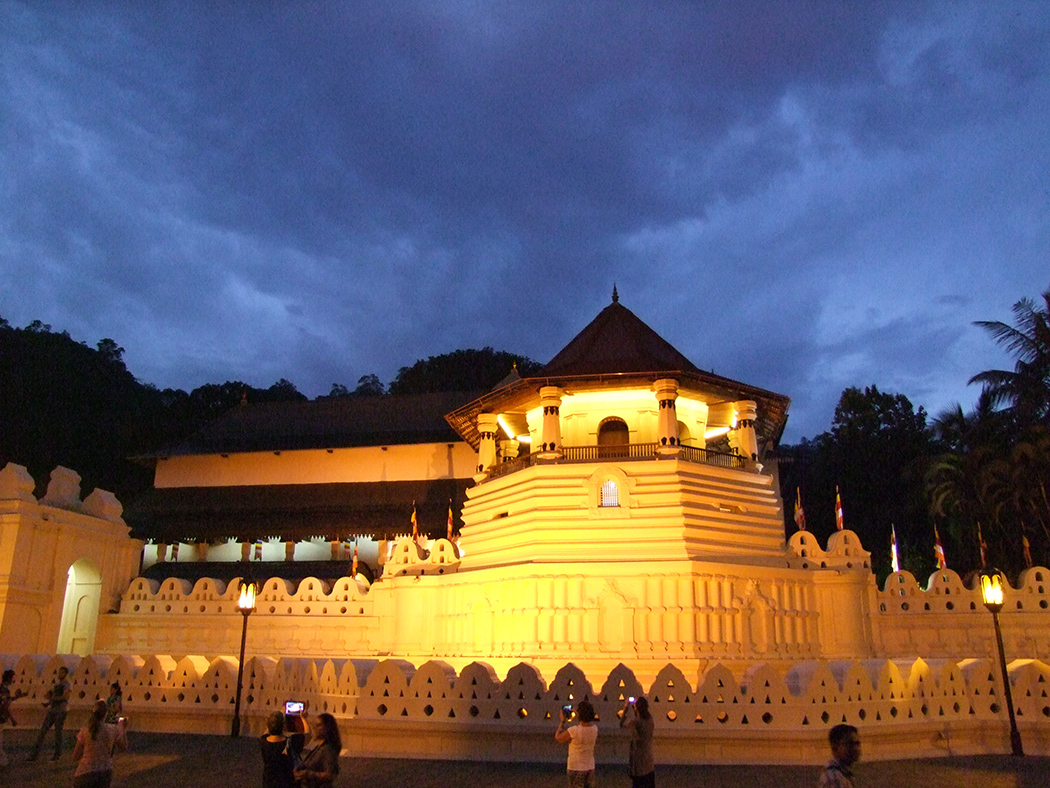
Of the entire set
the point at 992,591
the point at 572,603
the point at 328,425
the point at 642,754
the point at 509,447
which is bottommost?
the point at 642,754

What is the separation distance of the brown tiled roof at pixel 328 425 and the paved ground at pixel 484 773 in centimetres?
2404

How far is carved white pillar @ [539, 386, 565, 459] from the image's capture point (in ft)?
75.2

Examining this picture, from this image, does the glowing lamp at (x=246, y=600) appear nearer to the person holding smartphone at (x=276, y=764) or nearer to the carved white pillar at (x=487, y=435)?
the person holding smartphone at (x=276, y=764)

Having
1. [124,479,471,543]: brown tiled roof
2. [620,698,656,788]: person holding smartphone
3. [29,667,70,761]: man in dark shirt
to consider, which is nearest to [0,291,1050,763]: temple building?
[29,667,70,761]: man in dark shirt

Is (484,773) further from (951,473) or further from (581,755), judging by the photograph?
(951,473)

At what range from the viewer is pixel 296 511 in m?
34.7

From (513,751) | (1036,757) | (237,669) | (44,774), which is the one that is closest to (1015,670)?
(1036,757)

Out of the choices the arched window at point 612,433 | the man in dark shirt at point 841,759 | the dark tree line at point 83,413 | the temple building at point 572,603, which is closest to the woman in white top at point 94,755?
the temple building at point 572,603

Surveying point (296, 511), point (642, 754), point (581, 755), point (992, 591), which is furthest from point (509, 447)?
point (581, 755)

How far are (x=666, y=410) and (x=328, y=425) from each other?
22218mm

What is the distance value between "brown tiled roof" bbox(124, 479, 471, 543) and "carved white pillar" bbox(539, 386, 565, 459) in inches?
443

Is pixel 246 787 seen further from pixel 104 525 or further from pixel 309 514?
pixel 309 514

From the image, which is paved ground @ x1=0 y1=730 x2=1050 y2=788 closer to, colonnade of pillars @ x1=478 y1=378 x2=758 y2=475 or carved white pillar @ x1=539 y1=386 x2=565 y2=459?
colonnade of pillars @ x1=478 y1=378 x2=758 y2=475

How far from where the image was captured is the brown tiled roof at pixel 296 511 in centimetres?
3325
